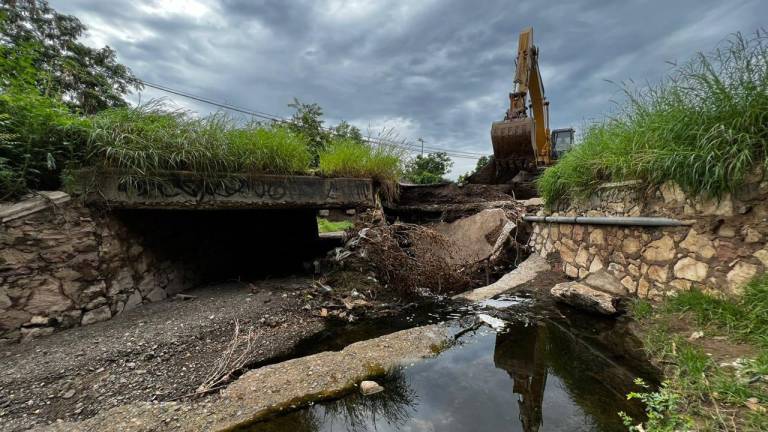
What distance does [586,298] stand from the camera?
2.92 meters

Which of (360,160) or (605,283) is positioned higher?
(360,160)

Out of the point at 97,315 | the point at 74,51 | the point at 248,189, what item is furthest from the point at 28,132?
the point at 74,51

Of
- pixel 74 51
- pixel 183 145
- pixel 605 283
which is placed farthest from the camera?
pixel 74 51

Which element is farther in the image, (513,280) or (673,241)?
(513,280)

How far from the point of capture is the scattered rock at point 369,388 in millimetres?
1998

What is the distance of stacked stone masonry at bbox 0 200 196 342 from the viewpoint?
259 cm

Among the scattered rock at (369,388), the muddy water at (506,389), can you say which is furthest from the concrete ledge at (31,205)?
the scattered rock at (369,388)

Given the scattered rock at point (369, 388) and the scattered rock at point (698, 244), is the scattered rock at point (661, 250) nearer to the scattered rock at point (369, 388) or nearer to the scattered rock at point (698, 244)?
the scattered rock at point (698, 244)

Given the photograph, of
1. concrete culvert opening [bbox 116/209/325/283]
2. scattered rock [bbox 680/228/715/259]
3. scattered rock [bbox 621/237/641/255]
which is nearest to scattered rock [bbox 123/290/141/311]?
concrete culvert opening [bbox 116/209/325/283]

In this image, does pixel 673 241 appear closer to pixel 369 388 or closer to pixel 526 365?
pixel 526 365

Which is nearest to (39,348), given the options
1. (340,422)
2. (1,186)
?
(1,186)

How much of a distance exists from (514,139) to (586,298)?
4669 mm

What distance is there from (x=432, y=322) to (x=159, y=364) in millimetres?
2298

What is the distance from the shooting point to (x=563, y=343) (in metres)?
2.45
